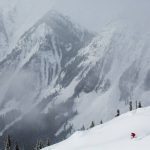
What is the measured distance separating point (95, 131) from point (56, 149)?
7975 millimetres

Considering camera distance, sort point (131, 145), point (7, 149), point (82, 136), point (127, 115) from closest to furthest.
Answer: point (131, 145) → point (82, 136) → point (127, 115) → point (7, 149)

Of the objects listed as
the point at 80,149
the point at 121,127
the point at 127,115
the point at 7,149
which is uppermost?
the point at 7,149

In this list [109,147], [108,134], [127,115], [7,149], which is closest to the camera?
[109,147]

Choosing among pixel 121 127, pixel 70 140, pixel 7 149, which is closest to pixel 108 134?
pixel 121 127

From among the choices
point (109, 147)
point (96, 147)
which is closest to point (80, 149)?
point (96, 147)

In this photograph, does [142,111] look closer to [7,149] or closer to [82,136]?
[82,136]

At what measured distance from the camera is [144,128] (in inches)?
3425

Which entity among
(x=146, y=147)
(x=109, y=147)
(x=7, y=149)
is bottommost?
(x=146, y=147)

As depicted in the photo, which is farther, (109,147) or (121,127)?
(121,127)

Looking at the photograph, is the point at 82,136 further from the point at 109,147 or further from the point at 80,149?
the point at 109,147

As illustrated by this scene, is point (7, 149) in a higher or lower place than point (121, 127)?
higher

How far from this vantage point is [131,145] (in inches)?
2635

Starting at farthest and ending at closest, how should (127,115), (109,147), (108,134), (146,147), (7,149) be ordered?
(7,149)
(127,115)
(108,134)
(109,147)
(146,147)

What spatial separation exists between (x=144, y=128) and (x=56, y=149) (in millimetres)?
20380
